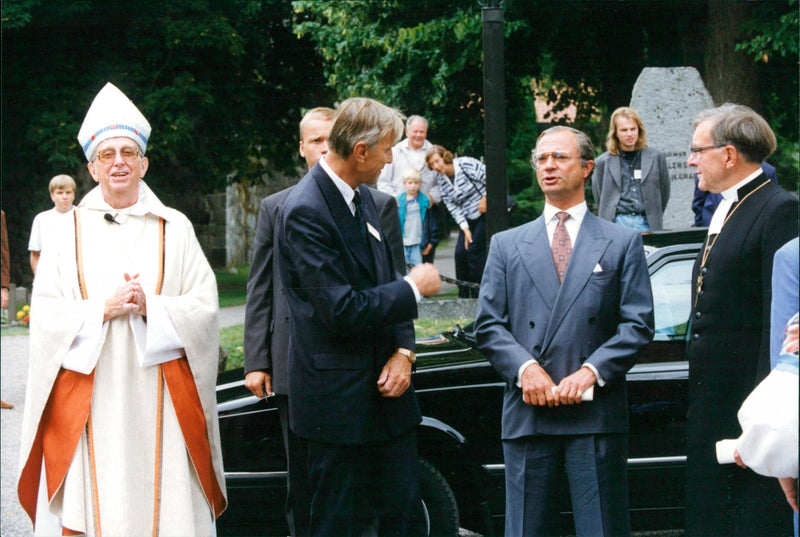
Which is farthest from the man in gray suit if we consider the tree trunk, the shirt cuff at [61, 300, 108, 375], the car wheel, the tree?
the tree

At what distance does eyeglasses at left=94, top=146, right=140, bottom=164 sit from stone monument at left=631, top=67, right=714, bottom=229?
8318 mm

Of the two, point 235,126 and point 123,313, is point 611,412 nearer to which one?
point 123,313

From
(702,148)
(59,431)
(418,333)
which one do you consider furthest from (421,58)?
(59,431)

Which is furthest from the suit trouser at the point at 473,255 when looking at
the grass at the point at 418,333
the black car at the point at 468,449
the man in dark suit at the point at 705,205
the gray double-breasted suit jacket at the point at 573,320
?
the gray double-breasted suit jacket at the point at 573,320

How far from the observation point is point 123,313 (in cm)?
412

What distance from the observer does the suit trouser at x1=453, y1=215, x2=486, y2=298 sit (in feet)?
37.2

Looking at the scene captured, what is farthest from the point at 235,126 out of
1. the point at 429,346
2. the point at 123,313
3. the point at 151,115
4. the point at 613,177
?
Answer: the point at 123,313

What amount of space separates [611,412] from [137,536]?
1925 mm

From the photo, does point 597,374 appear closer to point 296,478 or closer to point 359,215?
point 359,215

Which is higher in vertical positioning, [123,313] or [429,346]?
[123,313]

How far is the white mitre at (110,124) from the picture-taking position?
4.24 metres

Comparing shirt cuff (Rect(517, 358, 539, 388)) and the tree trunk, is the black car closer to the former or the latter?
shirt cuff (Rect(517, 358, 539, 388))

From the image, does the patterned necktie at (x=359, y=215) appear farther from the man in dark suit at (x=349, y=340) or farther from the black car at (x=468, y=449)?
the black car at (x=468, y=449)

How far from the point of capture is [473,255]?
11492mm
